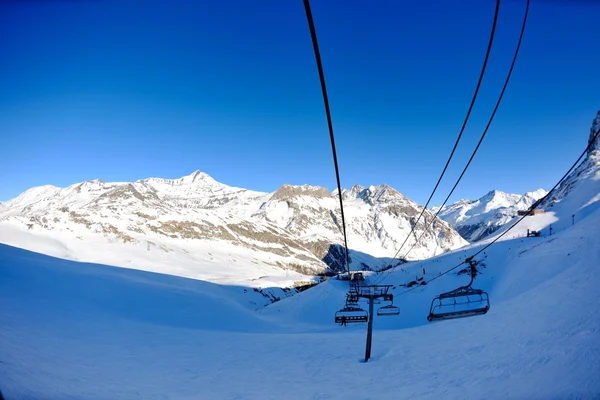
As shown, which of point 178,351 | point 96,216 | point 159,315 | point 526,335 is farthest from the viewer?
point 96,216

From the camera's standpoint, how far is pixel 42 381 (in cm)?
1309

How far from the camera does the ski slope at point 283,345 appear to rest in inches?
637

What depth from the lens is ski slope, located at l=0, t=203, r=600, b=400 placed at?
1617cm

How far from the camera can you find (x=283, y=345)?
33125 millimetres

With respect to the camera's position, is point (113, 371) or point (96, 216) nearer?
point (113, 371)

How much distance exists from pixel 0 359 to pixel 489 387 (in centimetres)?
2214

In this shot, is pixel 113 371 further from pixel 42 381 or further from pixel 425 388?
Result: pixel 425 388

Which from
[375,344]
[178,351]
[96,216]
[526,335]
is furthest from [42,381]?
[96,216]

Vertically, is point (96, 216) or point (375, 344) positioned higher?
point (96, 216)

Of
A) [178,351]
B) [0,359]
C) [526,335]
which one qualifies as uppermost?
[526,335]

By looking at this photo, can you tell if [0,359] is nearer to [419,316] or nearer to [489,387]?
[489,387]

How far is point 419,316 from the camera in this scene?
48469 millimetres

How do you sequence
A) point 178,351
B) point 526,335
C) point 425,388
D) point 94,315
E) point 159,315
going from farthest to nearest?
point 159,315
point 94,315
point 178,351
point 526,335
point 425,388

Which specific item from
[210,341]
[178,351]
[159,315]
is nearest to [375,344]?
[210,341]
